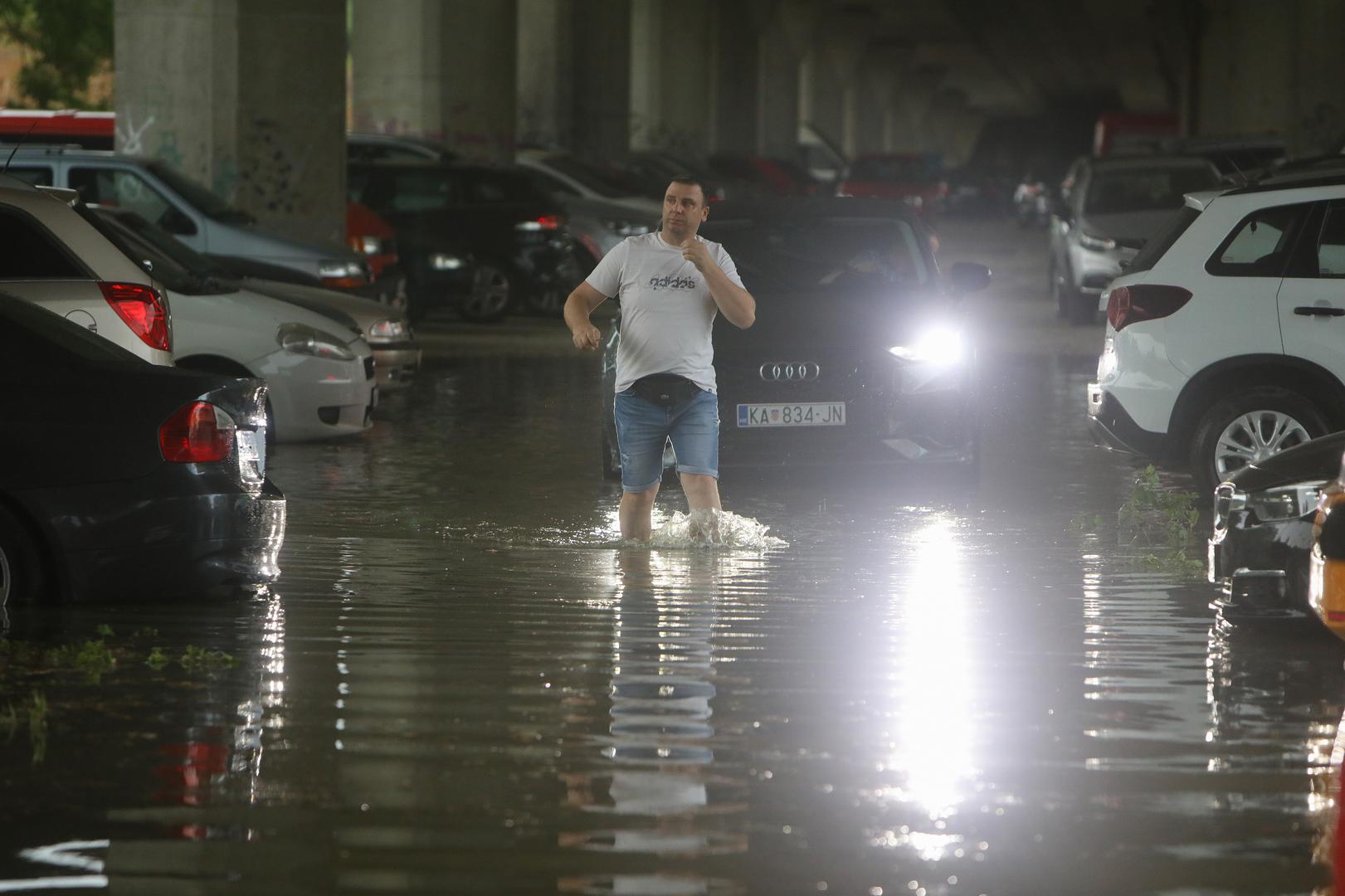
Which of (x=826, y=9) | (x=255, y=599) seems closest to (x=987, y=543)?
(x=255, y=599)

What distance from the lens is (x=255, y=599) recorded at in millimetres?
8109

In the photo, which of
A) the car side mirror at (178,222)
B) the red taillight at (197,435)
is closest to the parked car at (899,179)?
the car side mirror at (178,222)

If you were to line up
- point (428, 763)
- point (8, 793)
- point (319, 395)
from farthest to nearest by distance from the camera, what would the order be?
point (319, 395)
point (428, 763)
point (8, 793)

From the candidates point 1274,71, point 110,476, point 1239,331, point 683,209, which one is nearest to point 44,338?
point 110,476

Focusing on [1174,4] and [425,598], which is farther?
[1174,4]

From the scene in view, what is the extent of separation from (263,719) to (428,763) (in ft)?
2.39

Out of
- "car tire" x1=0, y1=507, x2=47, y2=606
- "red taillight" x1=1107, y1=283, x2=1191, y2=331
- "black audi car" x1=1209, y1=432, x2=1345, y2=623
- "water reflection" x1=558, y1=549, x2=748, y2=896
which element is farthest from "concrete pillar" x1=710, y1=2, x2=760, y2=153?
"car tire" x1=0, y1=507, x2=47, y2=606

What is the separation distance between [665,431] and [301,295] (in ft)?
19.8

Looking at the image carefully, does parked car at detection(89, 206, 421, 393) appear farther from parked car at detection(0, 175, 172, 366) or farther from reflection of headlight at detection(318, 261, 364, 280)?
reflection of headlight at detection(318, 261, 364, 280)

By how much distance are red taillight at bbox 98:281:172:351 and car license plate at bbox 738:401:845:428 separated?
285cm

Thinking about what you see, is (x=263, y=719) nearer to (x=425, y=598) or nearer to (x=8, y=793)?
(x=8, y=793)

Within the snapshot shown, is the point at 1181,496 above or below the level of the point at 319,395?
below

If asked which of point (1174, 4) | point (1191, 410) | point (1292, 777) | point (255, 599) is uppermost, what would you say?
point (1174, 4)

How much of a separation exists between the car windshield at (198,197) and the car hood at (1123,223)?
30.8ft
